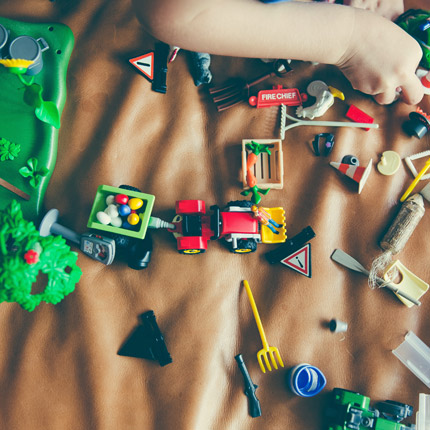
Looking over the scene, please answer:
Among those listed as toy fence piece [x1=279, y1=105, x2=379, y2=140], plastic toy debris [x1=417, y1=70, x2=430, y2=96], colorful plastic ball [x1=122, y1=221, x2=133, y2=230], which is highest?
plastic toy debris [x1=417, y1=70, x2=430, y2=96]

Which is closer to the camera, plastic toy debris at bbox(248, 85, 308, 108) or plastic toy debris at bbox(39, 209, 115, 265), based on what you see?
plastic toy debris at bbox(39, 209, 115, 265)

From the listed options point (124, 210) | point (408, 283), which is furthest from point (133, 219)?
point (408, 283)

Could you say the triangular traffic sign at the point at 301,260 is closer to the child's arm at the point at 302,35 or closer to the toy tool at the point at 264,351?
the toy tool at the point at 264,351

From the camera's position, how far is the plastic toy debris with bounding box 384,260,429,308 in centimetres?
77

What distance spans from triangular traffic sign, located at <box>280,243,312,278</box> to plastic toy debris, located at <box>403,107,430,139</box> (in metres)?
0.32

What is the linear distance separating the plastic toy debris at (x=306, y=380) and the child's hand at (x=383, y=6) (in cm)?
72

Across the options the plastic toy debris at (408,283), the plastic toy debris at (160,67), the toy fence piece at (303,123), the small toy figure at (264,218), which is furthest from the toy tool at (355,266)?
the plastic toy debris at (160,67)

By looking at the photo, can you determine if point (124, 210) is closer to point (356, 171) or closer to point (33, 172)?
point (33, 172)

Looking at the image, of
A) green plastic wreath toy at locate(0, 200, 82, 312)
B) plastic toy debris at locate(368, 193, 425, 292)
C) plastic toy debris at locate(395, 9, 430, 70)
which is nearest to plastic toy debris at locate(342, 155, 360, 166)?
plastic toy debris at locate(368, 193, 425, 292)

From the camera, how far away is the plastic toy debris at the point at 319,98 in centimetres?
79

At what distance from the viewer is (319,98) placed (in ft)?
2.62

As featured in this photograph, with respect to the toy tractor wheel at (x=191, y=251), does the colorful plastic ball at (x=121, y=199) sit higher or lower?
higher

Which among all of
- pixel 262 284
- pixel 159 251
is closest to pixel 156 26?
pixel 159 251

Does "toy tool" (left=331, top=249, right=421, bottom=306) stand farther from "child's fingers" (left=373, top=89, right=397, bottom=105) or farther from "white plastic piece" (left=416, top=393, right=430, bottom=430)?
"child's fingers" (left=373, top=89, right=397, bottom=105)
